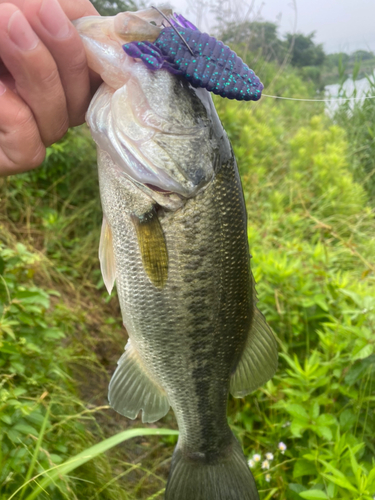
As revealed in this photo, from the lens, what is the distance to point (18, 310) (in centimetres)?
187

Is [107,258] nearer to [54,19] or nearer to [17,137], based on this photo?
[17,137]

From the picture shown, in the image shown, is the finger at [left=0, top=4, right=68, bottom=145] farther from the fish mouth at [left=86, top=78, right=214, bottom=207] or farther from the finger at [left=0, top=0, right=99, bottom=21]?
the finger at [left=0, top=0, right=99, bottom=21]

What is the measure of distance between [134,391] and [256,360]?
50cm

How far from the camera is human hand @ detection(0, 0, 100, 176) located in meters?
0.95

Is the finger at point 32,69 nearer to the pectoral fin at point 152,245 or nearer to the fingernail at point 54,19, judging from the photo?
the fingernail at point 54,19

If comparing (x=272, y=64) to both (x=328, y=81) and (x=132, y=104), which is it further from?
(x=132, y=104)

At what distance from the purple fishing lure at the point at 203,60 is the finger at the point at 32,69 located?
23cm

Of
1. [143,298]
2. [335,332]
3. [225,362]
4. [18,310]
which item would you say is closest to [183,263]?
[143,298]

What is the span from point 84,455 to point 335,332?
1.43 m

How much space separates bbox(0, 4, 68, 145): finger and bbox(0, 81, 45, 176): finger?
0.10ft

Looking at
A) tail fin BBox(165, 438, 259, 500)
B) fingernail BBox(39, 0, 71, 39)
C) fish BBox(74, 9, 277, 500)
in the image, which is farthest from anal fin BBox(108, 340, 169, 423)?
fingernail BBox(39, 0, 71, 39)

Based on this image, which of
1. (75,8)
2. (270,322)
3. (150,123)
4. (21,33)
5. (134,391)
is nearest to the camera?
(21,33)

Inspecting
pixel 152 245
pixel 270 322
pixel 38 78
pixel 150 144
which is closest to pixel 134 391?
pixel 152 245

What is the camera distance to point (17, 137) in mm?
1140
